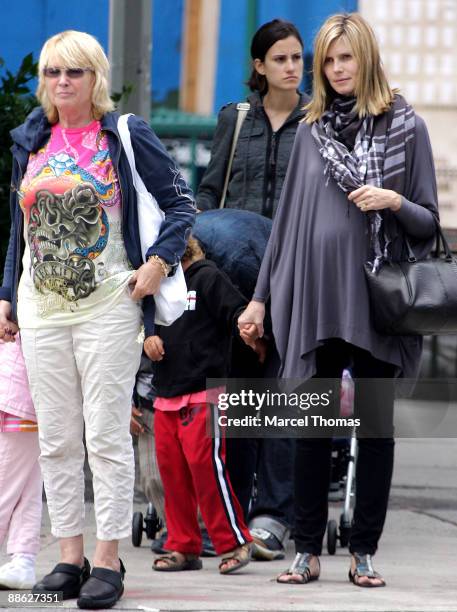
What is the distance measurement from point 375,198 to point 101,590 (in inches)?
64.6

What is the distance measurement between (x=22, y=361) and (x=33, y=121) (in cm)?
87

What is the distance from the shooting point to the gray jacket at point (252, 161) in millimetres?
6379

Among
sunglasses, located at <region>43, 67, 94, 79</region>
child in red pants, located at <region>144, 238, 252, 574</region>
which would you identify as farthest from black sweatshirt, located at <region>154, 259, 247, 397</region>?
sunglasses, located at <region>43, 67, 94, 79</region>

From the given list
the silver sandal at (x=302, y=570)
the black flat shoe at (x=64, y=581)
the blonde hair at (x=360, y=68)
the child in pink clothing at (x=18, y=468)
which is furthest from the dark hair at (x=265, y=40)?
the black flat shoe at (x=64, y=581)

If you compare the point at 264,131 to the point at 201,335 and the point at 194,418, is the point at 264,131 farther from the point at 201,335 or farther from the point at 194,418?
the point at 194,418

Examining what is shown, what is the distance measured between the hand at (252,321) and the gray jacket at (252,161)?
1.03m

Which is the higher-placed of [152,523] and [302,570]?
[302,570]

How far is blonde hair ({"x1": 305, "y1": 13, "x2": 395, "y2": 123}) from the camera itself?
5.19 meters

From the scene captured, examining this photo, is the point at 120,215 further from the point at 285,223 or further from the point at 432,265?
the point at 432,265

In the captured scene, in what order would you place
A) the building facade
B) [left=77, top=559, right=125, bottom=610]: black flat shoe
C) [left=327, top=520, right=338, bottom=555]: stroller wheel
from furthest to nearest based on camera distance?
1. the building facade
2. [left=327, top=520, right=338, bottom=555]: stroller wheel
3. [left=77, top=559, right=125, bottom=610]: black flat shoe

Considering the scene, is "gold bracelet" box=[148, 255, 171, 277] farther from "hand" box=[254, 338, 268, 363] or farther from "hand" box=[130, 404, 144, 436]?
"hand" box=[130, 404, 144, 436]

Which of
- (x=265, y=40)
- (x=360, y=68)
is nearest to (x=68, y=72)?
(x=360, y=68)

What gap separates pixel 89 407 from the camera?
15.9ft

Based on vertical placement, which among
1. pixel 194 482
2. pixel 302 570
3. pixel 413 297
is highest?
pixel 413 297
